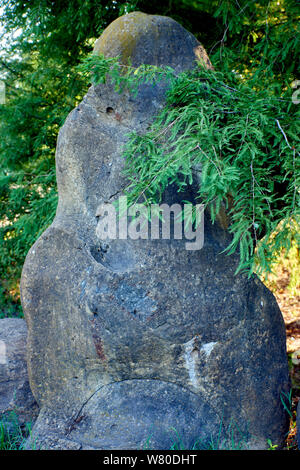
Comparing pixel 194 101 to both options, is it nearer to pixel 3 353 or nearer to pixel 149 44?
pixel 149 44

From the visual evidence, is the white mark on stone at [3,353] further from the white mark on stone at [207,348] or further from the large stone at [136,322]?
the white mark on stone at [207,348]

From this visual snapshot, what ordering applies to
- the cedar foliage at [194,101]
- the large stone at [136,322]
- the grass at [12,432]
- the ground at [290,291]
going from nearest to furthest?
the cedar foliage at [194,101] → the large stone at [136,322] → the grass at [12,432] → the ground at [290,291]

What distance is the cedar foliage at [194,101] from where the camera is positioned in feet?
8.26

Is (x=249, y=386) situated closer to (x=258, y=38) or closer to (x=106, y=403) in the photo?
(x=106, y=403)

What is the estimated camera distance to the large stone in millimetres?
2766

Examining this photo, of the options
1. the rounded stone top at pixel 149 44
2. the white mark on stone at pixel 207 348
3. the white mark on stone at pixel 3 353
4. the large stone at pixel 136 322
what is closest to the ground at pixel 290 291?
the large stone at pixel 136 322

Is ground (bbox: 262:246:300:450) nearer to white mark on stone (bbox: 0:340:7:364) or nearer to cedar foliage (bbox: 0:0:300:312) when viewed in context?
cedar foliage (bbox: 0:0:300:312)

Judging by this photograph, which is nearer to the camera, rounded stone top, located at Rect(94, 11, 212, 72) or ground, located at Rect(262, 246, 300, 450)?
rounded stone top, located at Rect(94, 11, 212, 72)

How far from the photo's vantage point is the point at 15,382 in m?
3.36

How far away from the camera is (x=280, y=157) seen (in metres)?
2.58

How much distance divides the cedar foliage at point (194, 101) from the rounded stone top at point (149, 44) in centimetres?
28

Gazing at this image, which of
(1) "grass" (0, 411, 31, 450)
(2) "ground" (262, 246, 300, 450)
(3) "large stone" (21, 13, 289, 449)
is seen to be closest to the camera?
(3) "large stone" (21, 13, 289, 449)

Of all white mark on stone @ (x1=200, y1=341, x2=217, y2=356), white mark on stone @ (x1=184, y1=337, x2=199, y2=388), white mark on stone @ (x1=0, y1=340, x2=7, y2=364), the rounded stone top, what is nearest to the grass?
white mark on stone @ (x1=0, y1=340, x2=7, y2=364)

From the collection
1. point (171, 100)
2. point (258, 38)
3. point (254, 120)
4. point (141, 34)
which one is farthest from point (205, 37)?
point (254, 120)
